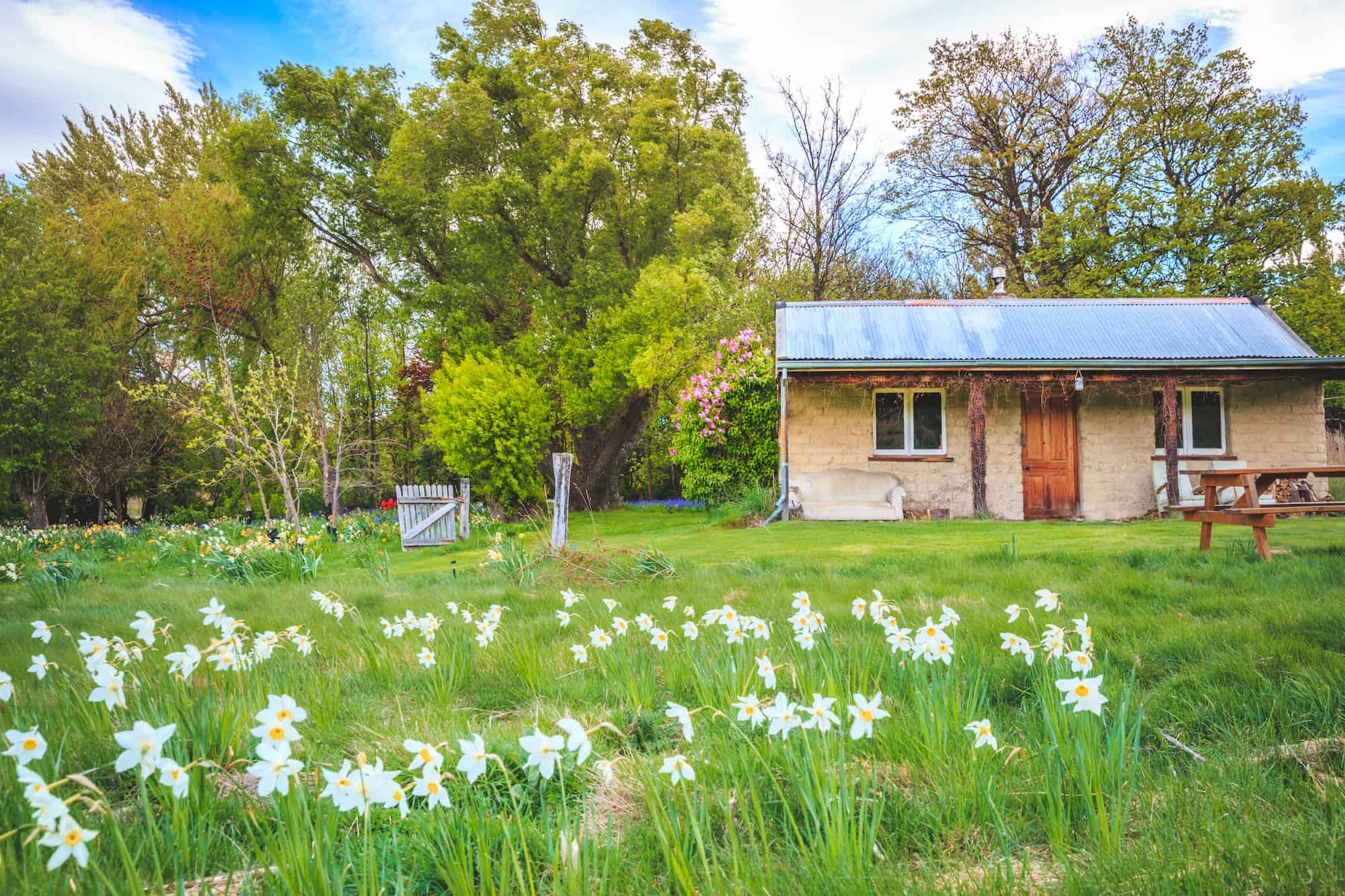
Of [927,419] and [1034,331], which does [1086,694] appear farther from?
[1034,331]

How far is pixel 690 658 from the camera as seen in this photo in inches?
117

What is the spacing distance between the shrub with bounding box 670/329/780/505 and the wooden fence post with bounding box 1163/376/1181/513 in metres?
6.86

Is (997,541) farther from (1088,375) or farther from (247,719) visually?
(247,719)

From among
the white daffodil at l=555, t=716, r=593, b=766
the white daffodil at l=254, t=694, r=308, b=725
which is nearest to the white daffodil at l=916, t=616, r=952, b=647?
the white daffodil at l=555, t=716, r=593, b=766

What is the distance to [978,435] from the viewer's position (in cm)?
1252

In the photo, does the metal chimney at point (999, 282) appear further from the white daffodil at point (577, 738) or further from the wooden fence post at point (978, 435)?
the white daffodil at point (577, 738)

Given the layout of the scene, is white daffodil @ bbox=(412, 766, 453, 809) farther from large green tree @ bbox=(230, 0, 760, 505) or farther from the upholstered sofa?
large green tree @ bbox=(230, 0, 760, 505)

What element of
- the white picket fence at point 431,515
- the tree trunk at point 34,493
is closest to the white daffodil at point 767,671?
the white picket fence at point 431,515

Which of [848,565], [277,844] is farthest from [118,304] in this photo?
[277,844]

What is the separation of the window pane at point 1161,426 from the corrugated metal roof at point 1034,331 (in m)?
1.20

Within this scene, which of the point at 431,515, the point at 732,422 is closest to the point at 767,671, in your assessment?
the point at 431,515

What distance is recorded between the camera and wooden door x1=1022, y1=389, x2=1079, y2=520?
1328 centimetres

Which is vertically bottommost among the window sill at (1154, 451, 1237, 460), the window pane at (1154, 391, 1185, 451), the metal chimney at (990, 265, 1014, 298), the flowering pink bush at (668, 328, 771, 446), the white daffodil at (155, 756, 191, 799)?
the white daffodil at (155, 756, 191, 799)

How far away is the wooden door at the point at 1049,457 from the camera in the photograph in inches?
523
